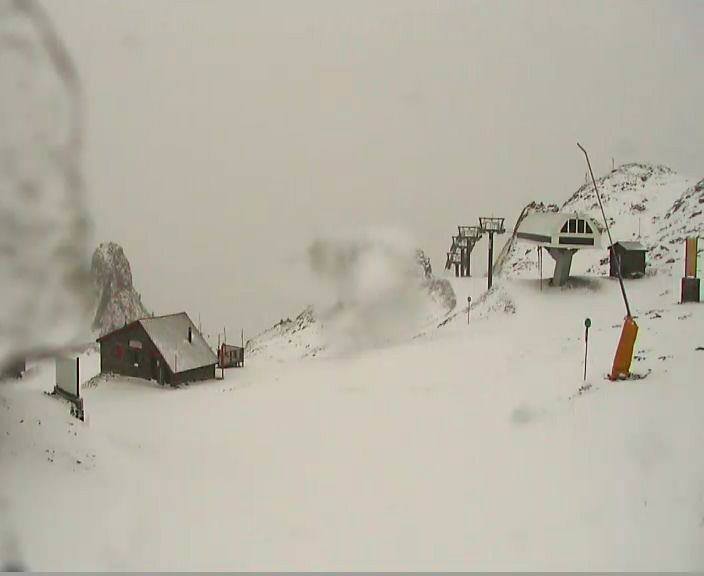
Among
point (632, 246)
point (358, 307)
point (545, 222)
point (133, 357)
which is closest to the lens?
point (133, 357)

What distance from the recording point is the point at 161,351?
168 inches

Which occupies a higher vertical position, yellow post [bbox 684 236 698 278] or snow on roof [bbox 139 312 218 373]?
yellow post [bbox 684 236 698 278]

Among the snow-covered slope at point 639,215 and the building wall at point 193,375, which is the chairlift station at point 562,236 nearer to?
the snow-covered slope at point 639,215

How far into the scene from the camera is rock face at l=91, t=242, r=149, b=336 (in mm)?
3550

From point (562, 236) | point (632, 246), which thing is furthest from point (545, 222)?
point (632, 246)

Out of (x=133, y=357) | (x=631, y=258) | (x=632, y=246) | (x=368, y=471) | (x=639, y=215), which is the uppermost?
(x=639, y=215)

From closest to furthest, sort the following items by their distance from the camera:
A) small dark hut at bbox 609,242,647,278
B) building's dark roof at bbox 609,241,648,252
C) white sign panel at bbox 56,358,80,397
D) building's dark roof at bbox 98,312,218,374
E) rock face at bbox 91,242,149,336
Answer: white sign panel at bbox 56,358,80,397
rock face at bbox 91,242,149,336
building's dark roof at bbox 98,312,218,374
small dark hut at bbox 609,242,647,278
building's dark roof at bbox 609,241,648,252

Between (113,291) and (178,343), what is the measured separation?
2.10ft

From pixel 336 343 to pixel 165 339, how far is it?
133 cm

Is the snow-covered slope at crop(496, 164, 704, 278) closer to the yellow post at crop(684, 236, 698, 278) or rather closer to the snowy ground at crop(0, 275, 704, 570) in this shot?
the yellow post at crop(684, 236, 698, 278)

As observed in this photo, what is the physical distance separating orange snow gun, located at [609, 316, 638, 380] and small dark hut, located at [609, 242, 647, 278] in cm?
245

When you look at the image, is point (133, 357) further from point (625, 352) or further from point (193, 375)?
point (625, 352)

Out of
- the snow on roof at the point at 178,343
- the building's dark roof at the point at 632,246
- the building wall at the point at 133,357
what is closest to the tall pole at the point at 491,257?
the building's dark roof at the point at 632,246

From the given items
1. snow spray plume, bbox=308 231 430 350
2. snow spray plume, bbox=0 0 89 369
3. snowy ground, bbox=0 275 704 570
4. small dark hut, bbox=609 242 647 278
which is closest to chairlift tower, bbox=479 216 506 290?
snow spray plume, bbox=308 231 430 350
